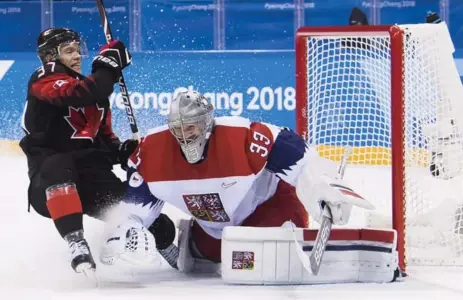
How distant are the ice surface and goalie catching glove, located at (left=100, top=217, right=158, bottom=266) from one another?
9 centimetres

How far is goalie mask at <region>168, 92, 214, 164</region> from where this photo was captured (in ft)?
10.1

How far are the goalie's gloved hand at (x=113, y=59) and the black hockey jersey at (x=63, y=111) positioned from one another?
2 cm

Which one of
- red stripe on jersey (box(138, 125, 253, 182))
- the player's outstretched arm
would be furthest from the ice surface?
the player's outstretched arm

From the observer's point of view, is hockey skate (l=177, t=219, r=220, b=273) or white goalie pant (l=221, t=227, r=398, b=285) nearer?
white goalie pant (l=221, t=227, r=398, b=285)

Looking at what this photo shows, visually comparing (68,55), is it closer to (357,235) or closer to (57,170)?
(57,170)

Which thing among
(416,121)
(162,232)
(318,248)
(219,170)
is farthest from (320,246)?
(416,121)

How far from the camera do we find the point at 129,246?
309 cm

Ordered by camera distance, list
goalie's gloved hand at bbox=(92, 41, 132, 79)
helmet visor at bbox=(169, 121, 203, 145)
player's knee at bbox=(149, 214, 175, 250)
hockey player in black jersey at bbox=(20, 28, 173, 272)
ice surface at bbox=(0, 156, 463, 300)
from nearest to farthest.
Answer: ice surface at bbox=(0, 156, 463, 300), helmet visor at bbox=(169, 121, 203, 145), hockey player in black jersey at bbox=(20, 28, 173, 272), goalie's gloved hand at bbox=(92, 41, 132, 79), player's knee at bbox=(149, 214, 175, 250)

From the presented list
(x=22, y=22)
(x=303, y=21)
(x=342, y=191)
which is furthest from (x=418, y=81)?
(x=22, y=22)

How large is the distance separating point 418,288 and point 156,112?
10.4 ft

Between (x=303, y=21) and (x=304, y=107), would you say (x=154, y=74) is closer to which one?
(x=303, y=21)

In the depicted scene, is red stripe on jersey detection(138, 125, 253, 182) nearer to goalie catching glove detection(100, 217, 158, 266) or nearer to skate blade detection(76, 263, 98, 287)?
goalie catching glove detection(100, 217, 158, 266)

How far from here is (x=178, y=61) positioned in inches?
237

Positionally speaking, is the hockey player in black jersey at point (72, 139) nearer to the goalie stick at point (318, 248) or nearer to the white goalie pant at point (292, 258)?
the white goalie pant at point (292, 258)
